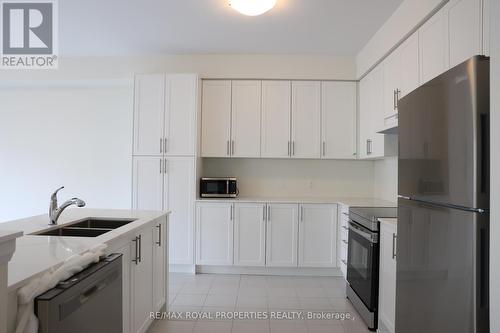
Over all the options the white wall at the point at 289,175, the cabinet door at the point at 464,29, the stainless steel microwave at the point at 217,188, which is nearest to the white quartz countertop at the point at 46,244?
the stainless steel microwave at the point at 217,188

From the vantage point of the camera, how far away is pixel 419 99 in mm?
1591

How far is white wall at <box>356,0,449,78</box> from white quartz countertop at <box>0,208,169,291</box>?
8.42ft

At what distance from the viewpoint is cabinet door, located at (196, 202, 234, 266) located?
3.66 meters

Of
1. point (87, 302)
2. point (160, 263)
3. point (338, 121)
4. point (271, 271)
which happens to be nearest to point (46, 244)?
point (87, 302)

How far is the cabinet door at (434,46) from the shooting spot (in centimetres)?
198

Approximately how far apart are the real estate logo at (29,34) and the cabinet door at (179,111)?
1328 mm

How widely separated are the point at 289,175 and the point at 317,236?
98 centimetres

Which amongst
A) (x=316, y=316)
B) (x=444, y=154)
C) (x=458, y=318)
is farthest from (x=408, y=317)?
(x=316, y=316)

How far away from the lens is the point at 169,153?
12.2 ft

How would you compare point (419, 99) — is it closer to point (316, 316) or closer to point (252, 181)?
point (316, 316)

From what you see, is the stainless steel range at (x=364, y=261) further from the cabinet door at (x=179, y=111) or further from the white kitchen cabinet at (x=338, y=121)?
the cabinet door at (x=179, y=111)

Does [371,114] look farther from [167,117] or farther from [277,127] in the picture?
[167,117]

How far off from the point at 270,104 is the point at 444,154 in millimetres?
2745

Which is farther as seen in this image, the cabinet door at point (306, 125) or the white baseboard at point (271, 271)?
the cabinet door at point (306, 125)
